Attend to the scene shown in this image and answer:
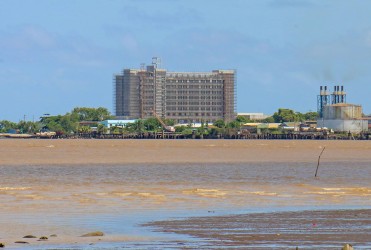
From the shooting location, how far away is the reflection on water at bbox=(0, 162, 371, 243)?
35.8 meters

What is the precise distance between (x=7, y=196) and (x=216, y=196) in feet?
28.5

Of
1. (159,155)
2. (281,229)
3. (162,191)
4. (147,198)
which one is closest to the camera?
(281,229)

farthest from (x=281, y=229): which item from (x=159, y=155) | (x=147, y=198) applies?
(x=159, y=155)

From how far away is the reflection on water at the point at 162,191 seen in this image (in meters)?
35.8

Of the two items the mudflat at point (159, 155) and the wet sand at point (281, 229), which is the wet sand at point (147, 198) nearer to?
the wet sand at point (281, 229)

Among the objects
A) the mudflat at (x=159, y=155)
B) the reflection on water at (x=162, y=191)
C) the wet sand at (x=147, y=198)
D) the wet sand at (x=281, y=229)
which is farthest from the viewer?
the mudflat at (x=159, y=155)

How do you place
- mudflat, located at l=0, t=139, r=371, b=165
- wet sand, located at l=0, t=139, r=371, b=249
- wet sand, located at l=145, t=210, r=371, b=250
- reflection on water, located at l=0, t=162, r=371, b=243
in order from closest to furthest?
wet sand, located at l=145, t=210, r=371, b=250 → wet sand, located at l=0, t=139, r=371, b=249 → reflection on water, located at l=0, t=162, r=371, b=243 → mudflat, located at l=0, t=139, r=371, b=165

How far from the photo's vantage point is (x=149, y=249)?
23734 millimetres

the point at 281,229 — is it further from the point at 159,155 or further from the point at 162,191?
the point at 159,155

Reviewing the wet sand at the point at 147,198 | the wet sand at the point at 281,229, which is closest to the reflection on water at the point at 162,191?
the wet sand at the point at 147,198

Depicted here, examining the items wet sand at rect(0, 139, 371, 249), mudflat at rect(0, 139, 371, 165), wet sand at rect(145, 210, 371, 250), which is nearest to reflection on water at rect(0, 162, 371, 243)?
wet sand at rect(0, 139, 371, 249)

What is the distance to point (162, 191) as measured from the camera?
45.5 metres

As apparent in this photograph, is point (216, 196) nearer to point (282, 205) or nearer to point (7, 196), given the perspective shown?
point (282, 205)

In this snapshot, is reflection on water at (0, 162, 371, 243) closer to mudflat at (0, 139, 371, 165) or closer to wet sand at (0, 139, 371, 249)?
wet sand at (0, 139, 371, 249)
